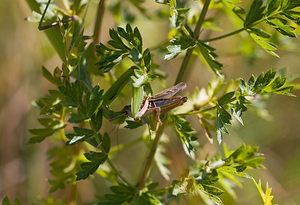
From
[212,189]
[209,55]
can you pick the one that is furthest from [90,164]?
[209,55]

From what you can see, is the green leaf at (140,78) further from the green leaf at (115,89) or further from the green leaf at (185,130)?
the green leaf at (185,130)

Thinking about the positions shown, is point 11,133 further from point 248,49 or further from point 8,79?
point 248,49

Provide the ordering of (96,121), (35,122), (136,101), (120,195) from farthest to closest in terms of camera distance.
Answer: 1. (35,122)
2. (120,195)
3. (96,121)
4. (136,101)

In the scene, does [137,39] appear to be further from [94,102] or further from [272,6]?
[272,6]

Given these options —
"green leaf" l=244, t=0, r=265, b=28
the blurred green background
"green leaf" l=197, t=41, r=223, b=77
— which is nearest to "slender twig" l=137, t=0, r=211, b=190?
"green leaf" l=197, t=41, r=223, b=77

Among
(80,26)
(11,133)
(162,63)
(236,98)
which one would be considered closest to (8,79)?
(11,133)

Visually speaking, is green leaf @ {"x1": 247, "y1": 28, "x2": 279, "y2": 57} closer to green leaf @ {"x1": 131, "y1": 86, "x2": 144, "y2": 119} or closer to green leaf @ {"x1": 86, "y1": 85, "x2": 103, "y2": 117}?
green leaf @ {"x1": 131, "y1": 86, "x2": 144, "y2": 119}

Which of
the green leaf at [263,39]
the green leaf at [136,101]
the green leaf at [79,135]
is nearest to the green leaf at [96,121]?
the green leaf at [79,135]

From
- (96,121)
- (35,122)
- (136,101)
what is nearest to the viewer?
(136,101)
